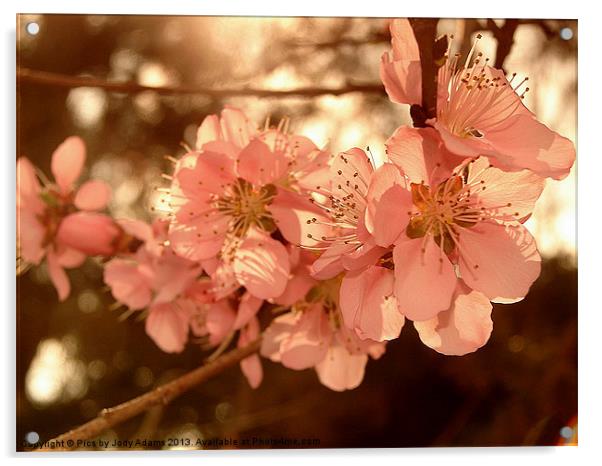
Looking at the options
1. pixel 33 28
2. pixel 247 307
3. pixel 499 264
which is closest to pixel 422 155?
pixel 499 264

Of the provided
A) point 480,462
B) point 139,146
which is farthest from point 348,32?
point 480,462

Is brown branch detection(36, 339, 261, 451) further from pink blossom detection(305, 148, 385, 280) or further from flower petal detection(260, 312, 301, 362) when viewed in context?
pink blossom detection(305, 148, 385, 280)

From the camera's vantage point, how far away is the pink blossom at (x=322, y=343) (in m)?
1.41

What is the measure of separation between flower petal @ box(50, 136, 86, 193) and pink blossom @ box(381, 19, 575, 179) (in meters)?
0.79

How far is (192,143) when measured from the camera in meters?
1.53

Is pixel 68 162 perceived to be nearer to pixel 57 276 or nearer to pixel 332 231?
pixel 57 276

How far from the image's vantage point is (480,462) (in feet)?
5.25

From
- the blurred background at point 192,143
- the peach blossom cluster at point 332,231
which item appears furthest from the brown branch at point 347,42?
the peach blossom cluster at point 332,231

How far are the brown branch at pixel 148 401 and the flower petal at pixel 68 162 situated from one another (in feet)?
1.68

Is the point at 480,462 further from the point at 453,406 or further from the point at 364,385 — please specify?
the point at 364,385

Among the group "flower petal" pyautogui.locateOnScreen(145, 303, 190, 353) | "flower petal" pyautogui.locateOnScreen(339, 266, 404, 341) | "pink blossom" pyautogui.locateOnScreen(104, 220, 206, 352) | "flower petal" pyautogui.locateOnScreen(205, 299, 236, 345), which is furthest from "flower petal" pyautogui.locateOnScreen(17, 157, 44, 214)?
"flower petal" pyautogui.locateOnScreen(339, 266, 404, 341)

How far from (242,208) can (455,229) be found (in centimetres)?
42
